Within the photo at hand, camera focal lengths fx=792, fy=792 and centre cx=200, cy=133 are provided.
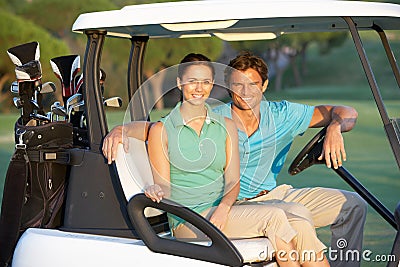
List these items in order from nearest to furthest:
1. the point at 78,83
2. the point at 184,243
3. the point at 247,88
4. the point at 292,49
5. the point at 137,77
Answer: the point at 184,243
the point at 247,88
the point at 78,83
the point at 137,77
the point at 292,49

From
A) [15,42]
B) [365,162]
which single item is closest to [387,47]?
[365,162]

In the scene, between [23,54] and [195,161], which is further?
[23,54]

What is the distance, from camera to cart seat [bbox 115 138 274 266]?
296cm

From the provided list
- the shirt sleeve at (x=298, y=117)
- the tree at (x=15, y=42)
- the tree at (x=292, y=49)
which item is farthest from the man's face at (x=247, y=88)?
the tree at (x=292, y=49)

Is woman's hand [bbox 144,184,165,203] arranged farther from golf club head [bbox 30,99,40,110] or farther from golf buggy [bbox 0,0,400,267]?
golf club head [bbox 30,99,40,110]

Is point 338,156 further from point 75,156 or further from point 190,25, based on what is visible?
point 75,156

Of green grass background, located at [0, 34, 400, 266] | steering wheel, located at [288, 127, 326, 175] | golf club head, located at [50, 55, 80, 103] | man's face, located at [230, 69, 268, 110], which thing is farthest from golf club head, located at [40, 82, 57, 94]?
green grass background, located at [0, 34, 400, 266]

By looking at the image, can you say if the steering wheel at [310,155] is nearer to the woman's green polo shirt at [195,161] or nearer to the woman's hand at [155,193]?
the woman's green polo shirt at [195,161]

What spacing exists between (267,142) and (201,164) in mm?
467

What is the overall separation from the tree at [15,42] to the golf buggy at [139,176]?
22.7 metres

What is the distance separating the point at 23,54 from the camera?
3.50m

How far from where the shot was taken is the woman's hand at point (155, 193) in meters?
2.93

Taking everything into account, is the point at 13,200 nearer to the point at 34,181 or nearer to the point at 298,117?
the point at 34,181

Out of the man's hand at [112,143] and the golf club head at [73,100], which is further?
the golf club head at [73,100]
